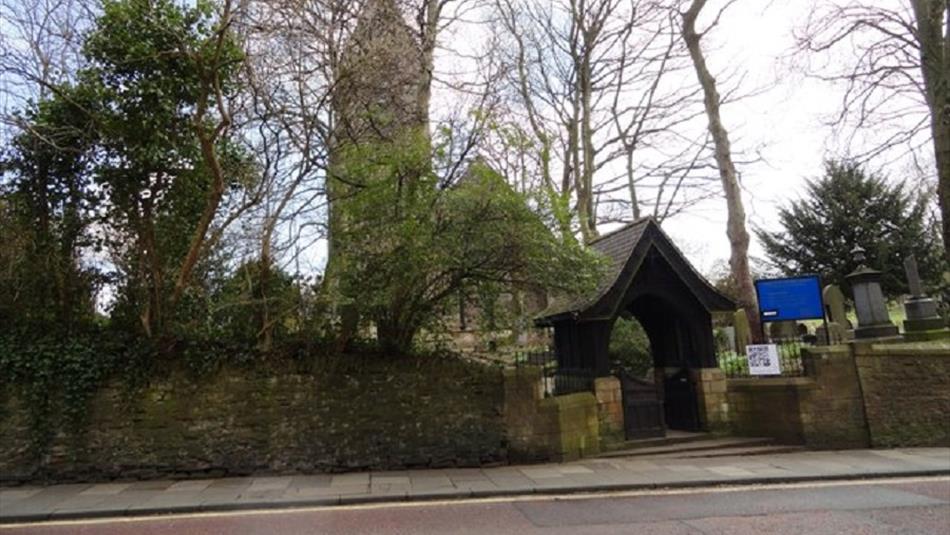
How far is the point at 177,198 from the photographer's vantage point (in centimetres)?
1050

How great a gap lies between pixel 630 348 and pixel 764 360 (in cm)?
480

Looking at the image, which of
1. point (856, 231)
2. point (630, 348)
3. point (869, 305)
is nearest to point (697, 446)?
point (630, 348)

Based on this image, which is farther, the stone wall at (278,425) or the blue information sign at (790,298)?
the blue information sign at (790,298)

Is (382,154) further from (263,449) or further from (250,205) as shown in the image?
(263,449)

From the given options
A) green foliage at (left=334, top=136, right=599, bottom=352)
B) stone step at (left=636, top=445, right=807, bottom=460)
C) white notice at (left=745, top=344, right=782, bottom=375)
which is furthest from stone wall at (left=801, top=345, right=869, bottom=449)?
green foliage at (left=334, top=136, right=599, bottom=352)

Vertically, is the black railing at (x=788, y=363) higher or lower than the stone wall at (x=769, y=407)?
higher

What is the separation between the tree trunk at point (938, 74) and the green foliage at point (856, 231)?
587 inches

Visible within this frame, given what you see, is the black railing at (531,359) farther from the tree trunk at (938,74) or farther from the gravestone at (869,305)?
the gravestone at (869,305)

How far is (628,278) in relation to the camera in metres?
11.4

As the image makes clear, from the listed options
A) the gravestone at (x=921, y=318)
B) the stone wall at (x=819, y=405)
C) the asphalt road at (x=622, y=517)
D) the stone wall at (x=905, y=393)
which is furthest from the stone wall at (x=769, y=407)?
the gravestone at (x=921, y=318)

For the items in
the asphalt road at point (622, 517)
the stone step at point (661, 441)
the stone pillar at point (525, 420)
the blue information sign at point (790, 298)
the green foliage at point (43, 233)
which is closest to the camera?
the asphalt road at point (622, 517)

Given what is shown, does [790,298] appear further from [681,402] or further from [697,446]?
[697,446]

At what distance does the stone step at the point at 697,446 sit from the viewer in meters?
10.9

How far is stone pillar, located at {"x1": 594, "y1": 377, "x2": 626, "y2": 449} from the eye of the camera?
11094 mm
